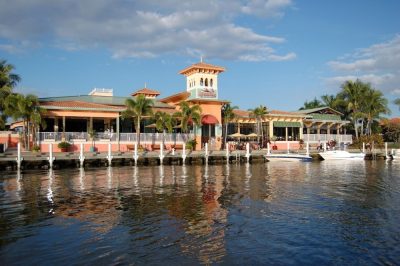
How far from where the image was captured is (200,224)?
1345 cm

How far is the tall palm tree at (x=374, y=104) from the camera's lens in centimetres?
6219

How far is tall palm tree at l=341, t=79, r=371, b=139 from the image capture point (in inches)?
2501

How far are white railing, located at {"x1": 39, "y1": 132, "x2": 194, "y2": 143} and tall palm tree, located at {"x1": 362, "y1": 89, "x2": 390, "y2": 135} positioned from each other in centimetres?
3056

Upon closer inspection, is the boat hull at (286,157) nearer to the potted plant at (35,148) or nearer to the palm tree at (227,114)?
the palm tree at (227,114)

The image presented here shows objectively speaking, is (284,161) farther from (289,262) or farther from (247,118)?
(289,262)

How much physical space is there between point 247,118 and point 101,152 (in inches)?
847

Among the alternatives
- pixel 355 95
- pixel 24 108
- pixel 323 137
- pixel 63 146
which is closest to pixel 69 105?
pixel 63 146

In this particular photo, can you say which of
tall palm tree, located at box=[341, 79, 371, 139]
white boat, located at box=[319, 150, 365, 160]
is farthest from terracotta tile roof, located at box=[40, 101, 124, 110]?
tall palm tree, located at box=[341, 79, 371, 139]

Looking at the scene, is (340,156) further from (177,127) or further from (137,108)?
(137,108)

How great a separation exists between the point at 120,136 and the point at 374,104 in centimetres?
4017

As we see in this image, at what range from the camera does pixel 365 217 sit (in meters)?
14.5

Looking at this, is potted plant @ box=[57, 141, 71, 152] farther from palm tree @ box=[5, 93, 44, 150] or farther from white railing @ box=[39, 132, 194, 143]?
palm tree @ box=[5, 93, 44, 150]

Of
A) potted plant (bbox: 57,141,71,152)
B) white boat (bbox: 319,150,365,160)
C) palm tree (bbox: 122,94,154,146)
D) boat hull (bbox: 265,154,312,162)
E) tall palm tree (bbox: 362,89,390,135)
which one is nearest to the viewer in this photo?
potted plant (bbox: 57,141,71,152)

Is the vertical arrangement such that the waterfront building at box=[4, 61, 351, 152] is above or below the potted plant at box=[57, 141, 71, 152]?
above
